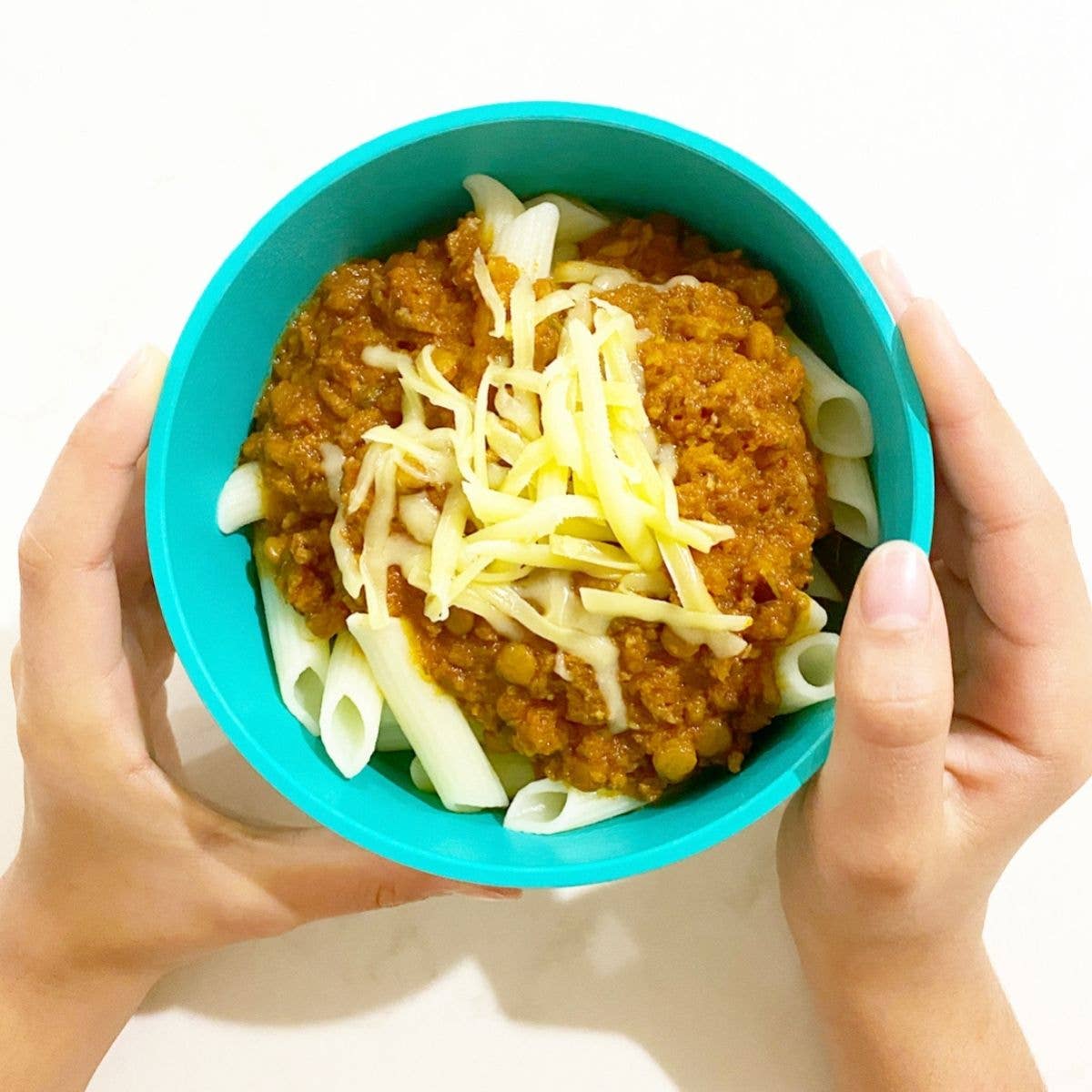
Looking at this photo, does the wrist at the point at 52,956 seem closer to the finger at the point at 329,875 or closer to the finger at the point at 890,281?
the finger at the point at 329,875

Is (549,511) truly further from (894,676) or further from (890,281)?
(890,281)

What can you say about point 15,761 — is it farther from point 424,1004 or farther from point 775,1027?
point 775,1027

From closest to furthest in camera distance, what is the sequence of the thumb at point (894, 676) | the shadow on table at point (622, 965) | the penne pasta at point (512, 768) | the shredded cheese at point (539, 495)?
the thumb at point (894, 676) → the shredded cheese at point (539, 495) → the penne pasta at point (512, 768) → the shadow on table at point (622, 965)

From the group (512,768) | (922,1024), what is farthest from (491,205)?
(922,1024)

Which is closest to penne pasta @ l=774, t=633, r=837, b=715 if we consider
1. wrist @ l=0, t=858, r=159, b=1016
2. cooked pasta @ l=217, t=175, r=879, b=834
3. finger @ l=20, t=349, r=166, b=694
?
cooked pasta @ l=217, t=175, r=879, b=834

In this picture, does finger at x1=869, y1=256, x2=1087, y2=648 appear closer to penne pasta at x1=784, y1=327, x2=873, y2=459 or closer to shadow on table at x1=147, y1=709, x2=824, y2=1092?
penne pasta at x1=784, y1=327, x2=873, y2=459

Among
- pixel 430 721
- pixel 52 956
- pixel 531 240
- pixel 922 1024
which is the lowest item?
pixel 922 1024

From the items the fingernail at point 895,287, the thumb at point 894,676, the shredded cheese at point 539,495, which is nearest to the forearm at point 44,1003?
the shredded cheese at point 539,495
